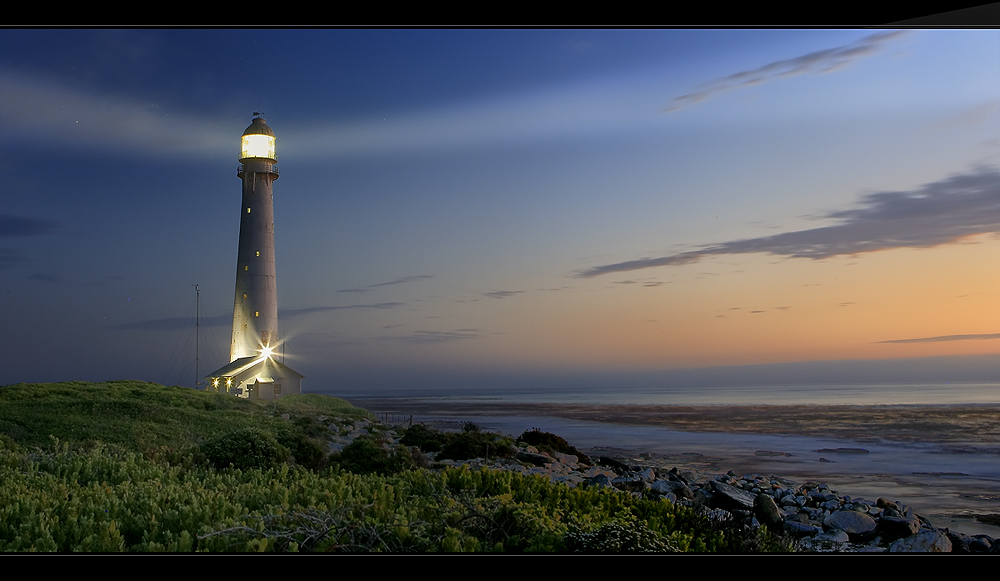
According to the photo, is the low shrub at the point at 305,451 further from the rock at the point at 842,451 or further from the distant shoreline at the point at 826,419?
the distant shoreline at the point at 826,419

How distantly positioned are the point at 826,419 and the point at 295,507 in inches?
725

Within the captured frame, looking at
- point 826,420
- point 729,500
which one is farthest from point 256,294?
point 729,500

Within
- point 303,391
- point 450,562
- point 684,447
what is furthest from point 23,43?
point 684,447

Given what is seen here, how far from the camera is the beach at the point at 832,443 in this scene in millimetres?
12945

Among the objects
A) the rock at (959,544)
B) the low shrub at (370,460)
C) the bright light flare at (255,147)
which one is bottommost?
the rock at (959,544)

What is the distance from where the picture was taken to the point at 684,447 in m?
17.3

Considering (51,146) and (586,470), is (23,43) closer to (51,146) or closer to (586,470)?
(51,146)

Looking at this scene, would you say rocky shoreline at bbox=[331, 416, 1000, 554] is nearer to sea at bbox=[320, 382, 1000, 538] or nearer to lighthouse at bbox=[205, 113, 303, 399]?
sea at bbox=[320, 382, 1000, 538]

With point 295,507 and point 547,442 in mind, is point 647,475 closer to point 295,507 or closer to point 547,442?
point 547,442

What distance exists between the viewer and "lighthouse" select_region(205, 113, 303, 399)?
2294 cm

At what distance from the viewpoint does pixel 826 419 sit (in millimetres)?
20344

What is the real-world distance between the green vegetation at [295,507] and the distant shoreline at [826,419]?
44.3ft

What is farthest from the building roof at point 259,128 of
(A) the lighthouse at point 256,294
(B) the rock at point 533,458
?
(B) the rock at point 533,458

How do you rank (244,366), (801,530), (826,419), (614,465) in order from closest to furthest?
(801,530), (614,465), (826,419), (244,366)
